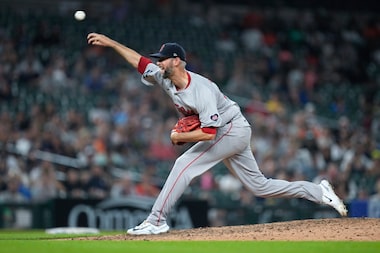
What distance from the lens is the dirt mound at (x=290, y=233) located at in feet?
30.3

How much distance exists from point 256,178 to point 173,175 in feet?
3.18

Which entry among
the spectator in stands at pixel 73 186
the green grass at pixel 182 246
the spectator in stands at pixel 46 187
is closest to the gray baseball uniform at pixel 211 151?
the green grass at pixel 182 246

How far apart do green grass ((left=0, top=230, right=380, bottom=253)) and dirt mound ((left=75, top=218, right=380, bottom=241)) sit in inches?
14.5

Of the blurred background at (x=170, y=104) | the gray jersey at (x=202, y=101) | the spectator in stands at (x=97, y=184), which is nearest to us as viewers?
the gray jersey at (x=202, y=101)

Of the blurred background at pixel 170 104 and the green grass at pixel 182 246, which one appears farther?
the blurred background at pixel 170 104

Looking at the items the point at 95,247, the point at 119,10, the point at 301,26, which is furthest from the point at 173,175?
Answer: the point at 301,26

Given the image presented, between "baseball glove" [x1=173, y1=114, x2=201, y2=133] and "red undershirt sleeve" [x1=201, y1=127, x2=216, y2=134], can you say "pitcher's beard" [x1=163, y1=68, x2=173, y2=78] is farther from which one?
"red undershirt sleeve" [x1=201, y1=127, x2=216, y2=134]

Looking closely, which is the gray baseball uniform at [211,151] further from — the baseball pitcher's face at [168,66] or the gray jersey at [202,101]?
the baseball pitcher's face at [168,66]

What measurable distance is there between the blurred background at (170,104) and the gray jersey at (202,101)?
5962 mm

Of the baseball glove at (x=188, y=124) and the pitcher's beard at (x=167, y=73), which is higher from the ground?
the pitcher's beard at (x=167, y=73)

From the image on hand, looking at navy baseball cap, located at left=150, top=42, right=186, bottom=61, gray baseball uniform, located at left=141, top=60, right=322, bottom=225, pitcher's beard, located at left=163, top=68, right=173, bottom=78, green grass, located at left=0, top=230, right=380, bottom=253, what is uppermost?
navy baseball cap, located at left=150, top=42, right=186, bottom=61

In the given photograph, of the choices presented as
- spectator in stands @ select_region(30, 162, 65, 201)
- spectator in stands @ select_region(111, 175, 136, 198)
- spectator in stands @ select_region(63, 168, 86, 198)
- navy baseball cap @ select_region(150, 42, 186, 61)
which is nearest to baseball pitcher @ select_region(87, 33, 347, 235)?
navy baseball cap @ select_region(150, 42, 186, 61)

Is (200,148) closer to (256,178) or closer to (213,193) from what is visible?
(256,178)

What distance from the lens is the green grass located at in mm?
8094
